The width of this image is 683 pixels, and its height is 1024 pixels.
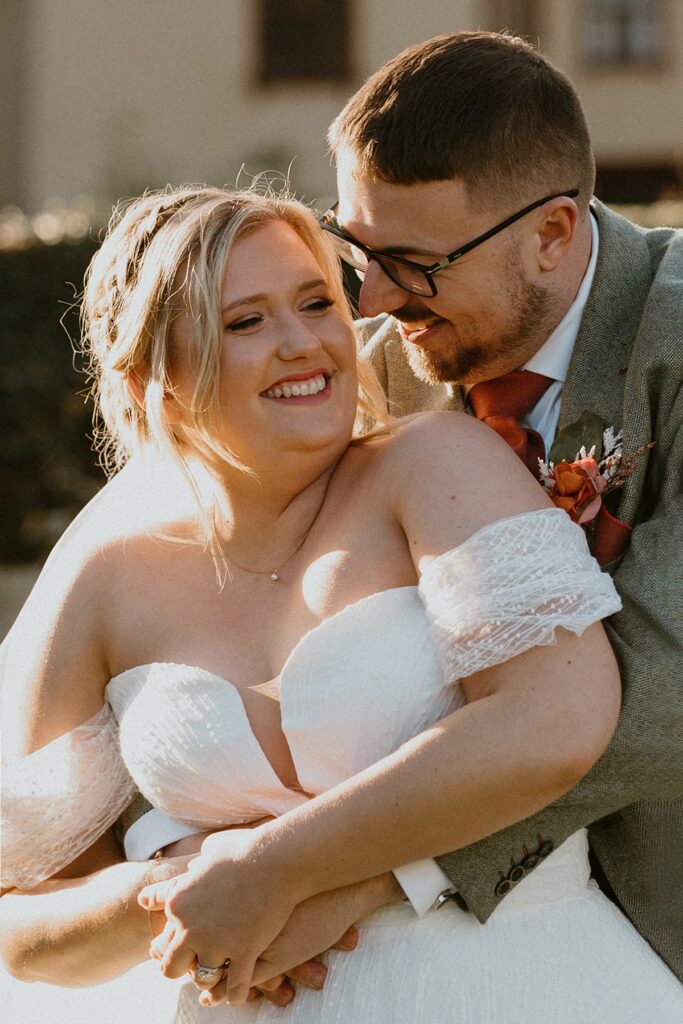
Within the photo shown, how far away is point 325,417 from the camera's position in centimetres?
298

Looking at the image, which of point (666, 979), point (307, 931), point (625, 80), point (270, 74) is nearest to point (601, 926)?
point (666, 979)

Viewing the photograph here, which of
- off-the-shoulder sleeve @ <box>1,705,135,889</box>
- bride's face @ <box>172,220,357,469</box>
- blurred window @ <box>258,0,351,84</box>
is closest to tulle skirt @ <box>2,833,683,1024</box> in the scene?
off-the-shoulder sleeve @ <box>1,705,135,889</box>

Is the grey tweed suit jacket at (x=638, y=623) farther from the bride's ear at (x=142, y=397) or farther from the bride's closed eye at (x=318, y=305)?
the bride's ear at (x=142, y=397)

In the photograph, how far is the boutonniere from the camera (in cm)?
282

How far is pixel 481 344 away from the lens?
10.8 ft

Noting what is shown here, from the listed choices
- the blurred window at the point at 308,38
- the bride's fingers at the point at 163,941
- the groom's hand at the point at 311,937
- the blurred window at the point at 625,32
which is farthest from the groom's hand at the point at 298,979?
the blurred window at the point at 625,32

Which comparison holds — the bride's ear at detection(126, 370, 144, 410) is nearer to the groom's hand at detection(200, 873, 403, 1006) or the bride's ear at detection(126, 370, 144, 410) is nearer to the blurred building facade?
the groom's hand at detection(200, 873, 403, 1006)

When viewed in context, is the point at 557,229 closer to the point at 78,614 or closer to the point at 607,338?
the point at 607,338

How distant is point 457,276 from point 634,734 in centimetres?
123

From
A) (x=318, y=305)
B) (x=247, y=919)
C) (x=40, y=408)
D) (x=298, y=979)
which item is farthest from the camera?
(x=40, y=408)

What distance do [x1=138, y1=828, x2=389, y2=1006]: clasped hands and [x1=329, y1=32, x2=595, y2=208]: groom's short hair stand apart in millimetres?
1617

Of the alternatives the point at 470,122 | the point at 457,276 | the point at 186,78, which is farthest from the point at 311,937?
the point at 186,78

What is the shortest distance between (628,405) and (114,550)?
3.86 ft

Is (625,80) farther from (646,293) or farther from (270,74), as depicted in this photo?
(646,293)
